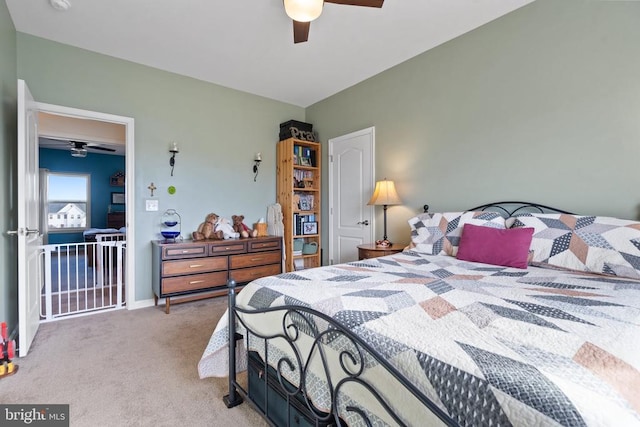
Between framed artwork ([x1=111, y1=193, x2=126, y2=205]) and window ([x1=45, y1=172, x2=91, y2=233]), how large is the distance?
0.51m

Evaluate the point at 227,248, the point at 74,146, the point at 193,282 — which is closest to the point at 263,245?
the point at 227,248

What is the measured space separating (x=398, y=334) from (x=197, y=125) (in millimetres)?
3750

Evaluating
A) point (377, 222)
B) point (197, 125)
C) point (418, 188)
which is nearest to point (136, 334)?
point (197, 125)

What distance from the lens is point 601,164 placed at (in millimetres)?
2150

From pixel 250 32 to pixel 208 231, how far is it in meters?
2.25

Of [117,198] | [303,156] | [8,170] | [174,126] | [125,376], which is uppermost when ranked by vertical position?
[174,126]

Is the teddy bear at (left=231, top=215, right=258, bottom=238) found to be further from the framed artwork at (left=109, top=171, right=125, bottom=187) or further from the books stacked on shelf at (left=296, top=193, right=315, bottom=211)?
the framed artwork at (left=109, top=171, right=125, bottom=187)

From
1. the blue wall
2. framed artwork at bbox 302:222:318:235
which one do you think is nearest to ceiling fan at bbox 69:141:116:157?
the blue wall

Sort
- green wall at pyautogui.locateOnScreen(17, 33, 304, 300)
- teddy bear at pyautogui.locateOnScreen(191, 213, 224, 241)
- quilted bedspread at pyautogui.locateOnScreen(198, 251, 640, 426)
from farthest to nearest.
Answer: teddy bear at pyautogui.locateOnScreen(191, 213, 224, 241), green wall at pyautogui.locateOnScreen(17, 33, 304, 300), quilted bedspread at pyautogui.locateOnScreen(198, 251, 640, 426)

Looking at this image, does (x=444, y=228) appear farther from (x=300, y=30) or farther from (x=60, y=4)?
(x=60, y=4)

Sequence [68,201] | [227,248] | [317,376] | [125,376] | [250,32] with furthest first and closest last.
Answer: [68,201] → [227,248] → [250,32] → [125,376] → [317,376]

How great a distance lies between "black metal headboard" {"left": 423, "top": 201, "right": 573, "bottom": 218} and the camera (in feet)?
7.86

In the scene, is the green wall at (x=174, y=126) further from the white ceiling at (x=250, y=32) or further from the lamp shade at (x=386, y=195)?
the lamp shade at (x=386, y=195)

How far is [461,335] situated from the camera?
0.94m
